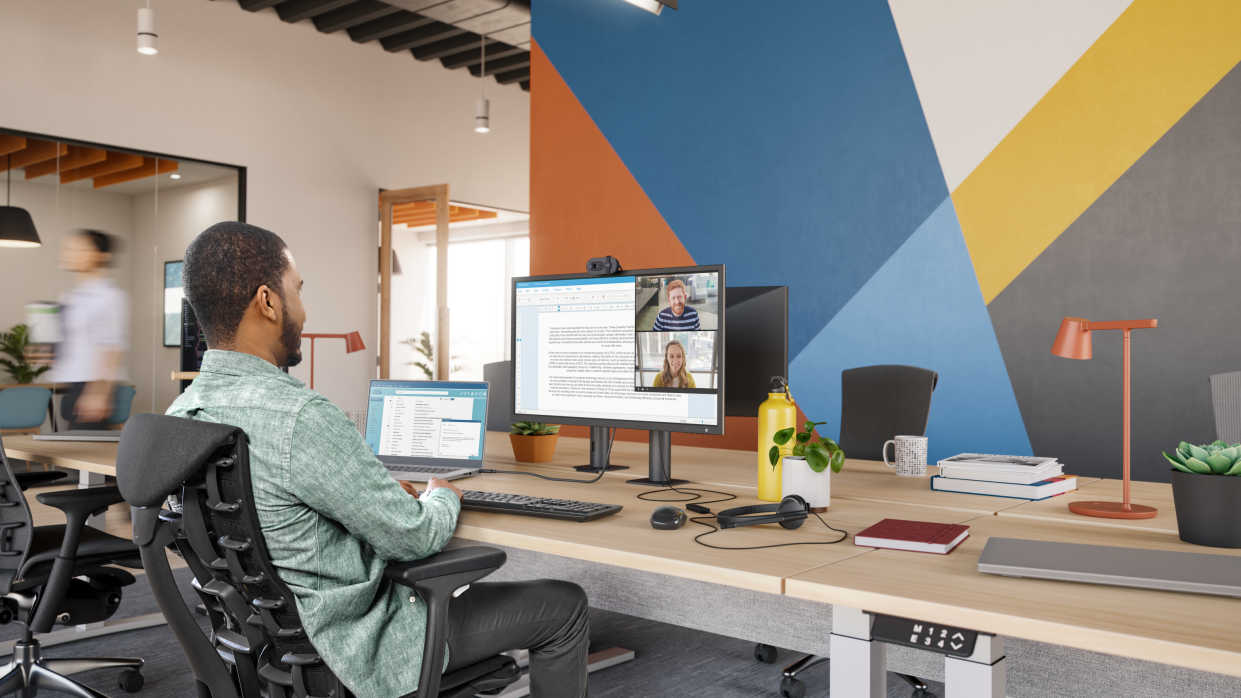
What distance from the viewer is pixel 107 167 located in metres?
5.96

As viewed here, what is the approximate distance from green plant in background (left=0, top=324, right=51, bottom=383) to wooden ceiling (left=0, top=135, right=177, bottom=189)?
1.05 m

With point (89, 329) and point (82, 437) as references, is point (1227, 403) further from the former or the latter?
point (89, 329)

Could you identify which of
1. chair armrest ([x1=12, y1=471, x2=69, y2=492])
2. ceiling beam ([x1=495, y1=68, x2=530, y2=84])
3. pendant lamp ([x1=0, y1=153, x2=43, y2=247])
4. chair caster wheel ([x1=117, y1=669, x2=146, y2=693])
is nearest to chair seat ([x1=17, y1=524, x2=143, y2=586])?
chair armrest ([x1=12, y1=471, x2=69, y2=492])

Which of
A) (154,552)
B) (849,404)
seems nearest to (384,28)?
(849,404)

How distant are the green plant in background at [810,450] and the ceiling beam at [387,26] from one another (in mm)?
6462

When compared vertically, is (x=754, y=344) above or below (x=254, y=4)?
below

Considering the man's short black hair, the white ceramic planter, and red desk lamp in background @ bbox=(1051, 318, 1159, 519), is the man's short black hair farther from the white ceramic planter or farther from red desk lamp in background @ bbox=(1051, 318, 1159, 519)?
red desk lamp in background @ bbox=(1051, 318, 1159, 519)

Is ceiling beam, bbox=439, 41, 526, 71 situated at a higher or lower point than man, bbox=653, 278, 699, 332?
higher

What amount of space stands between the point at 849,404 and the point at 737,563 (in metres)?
2.01

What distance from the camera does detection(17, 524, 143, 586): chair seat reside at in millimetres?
2248

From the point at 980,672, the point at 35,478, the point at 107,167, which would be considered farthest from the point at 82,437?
the point at 107,167

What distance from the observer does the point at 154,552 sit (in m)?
1.42

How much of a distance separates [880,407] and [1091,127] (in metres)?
1.62

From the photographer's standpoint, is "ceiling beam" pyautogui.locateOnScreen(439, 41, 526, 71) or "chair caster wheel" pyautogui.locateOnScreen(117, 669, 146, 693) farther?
"ceiling beam" pyautogui.locateOnScreen(439, 41, 526, 71)
